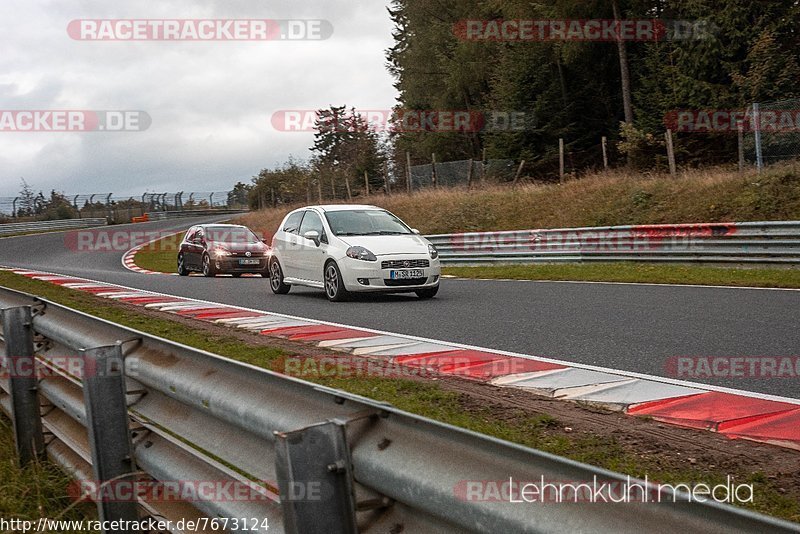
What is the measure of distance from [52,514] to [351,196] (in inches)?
1436

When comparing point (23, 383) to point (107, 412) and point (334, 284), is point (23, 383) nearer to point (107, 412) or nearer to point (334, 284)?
point (107, 412)

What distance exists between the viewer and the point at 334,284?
13.2 metres

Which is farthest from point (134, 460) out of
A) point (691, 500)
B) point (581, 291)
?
point (581, 291)

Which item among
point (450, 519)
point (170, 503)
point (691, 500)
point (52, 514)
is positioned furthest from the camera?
point (52, 514)

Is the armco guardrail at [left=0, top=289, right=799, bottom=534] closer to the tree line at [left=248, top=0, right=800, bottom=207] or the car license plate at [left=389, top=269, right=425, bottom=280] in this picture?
the car license plate at [left=389, top=269, right=425, bottom=280]

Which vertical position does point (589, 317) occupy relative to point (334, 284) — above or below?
below

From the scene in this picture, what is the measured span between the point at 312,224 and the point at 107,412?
432 inches

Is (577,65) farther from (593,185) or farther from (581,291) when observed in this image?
(581,291)

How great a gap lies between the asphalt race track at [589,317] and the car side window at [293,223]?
1184mm

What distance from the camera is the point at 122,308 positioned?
12.0m

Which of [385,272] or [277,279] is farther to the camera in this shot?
[277,279]

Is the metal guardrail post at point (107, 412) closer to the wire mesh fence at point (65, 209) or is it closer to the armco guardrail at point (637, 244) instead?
the armco guardrail at point (637, 244)

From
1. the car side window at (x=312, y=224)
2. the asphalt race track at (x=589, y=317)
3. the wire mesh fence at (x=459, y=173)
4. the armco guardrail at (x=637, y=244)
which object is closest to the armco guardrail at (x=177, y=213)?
the wire mesh fence at (x=459, y=173)

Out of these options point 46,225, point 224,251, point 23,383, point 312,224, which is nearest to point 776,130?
point 312,224
